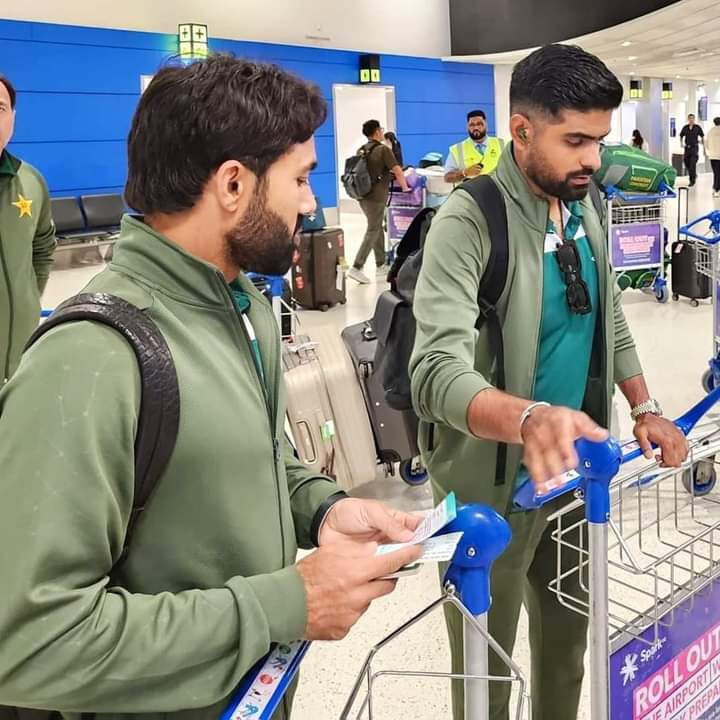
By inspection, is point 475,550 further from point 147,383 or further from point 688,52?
point 688,52

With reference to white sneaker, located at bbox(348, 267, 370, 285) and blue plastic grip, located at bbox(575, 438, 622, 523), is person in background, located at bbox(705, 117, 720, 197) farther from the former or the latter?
blue plastic grip, located at bbox(575, 438, 622, 523)

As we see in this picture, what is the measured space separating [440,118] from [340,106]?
7.77 feet

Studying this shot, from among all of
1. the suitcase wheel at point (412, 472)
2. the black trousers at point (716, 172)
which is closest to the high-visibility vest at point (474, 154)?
the suitcase wheel at point (412, 472)

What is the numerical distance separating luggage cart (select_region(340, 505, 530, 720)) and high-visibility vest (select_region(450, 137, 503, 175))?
27.3 ft

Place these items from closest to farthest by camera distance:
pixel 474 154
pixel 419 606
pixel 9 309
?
pixel 9 309 < pixel 419 606 < pixel 474 154

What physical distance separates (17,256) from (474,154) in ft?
22.6

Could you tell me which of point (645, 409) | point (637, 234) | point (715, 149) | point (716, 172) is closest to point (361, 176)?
point (637, 234)

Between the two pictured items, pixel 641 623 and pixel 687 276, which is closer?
pixel 641 623

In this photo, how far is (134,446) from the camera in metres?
0.93

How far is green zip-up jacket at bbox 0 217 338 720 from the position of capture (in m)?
0.85

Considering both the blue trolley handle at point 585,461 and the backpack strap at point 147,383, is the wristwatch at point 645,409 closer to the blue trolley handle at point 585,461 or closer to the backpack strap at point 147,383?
the blue trolley handle at point 585,461

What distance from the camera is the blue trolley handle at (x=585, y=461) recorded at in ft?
4.30

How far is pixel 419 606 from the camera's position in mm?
3139

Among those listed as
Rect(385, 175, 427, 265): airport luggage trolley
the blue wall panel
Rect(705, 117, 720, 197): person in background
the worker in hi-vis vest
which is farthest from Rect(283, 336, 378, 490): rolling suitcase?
Rect(705, 117, 720, 197): person in background
